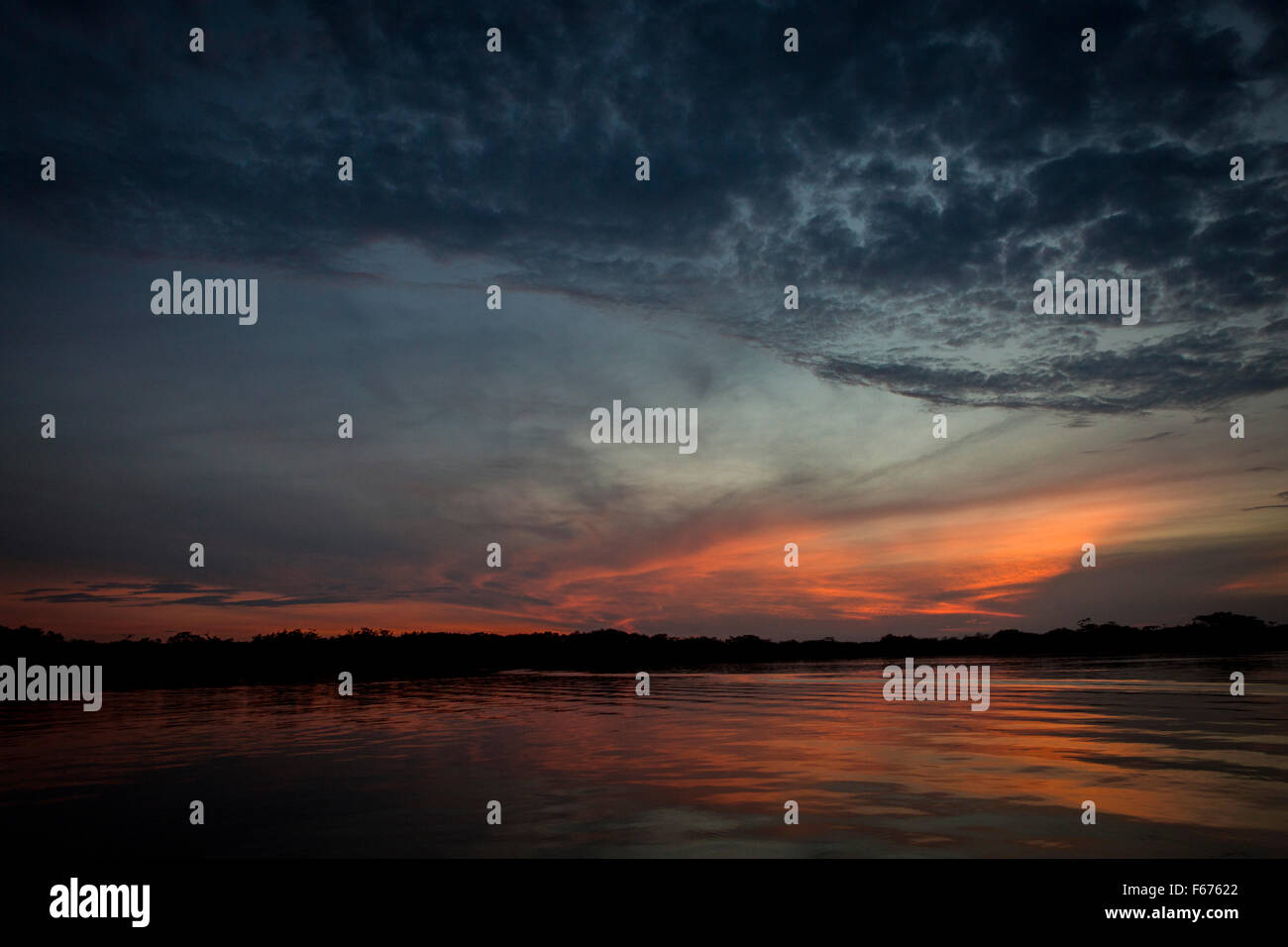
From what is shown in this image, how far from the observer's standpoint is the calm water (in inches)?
409

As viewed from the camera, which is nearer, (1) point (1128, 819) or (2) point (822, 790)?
(1) point (1128, 819)

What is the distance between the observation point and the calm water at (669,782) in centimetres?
1039

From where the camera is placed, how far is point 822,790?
13250 millimetres

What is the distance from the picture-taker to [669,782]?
14.4 meters

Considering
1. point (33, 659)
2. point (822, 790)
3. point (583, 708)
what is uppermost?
point (822, 790)

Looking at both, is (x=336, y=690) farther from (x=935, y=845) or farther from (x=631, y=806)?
(x=935, y=845)
